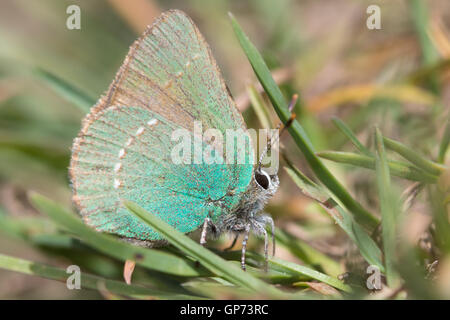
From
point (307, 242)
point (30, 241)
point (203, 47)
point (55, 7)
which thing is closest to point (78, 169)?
point (30, 241)

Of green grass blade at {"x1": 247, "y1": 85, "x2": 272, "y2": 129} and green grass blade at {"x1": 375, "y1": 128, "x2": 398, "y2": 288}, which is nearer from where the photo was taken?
green grass blade at {"x1": 375, "y1": 128, "x2": 398, "y2": 288}

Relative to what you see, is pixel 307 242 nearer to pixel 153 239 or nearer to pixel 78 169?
pixel 153 239

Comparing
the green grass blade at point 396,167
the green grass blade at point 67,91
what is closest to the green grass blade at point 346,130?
the green grass blade at point 396,167

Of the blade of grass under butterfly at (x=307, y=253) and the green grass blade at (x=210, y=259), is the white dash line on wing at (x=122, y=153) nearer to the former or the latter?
the green grass blade at (x=210, y=259)

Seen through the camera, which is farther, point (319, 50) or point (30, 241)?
point (319, 50)

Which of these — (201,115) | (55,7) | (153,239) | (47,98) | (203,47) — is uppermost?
(55,7)

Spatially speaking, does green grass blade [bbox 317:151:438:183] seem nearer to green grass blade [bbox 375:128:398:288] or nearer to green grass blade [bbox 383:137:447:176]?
green grass blade [bbox 383:137:447:176]

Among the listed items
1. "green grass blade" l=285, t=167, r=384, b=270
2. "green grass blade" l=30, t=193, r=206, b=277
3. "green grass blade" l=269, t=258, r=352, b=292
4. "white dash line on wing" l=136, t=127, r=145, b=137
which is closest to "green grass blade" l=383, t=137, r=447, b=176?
"green grass blade" l=285, t=167, r=384, b=270
